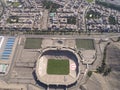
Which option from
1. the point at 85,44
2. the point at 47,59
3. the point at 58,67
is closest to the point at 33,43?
the point at 47,59

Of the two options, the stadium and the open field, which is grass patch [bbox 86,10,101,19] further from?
the stadium

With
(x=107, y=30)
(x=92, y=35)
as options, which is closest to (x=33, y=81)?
(x=92, y=35)

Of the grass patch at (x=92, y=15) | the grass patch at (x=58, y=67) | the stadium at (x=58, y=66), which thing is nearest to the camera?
the stadium at (x=58, y=66)

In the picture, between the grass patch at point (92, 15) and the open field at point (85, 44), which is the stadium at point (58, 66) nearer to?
the open field at point (85, 44)

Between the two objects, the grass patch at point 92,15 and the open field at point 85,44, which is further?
the grass patch at point 92,15

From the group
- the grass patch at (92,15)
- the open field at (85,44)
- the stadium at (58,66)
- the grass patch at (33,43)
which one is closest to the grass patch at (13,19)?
the grass patch at (33,43)

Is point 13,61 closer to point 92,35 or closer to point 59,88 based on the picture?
point 59,88

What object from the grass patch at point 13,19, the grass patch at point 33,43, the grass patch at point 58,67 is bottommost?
the grass patch at point 58,67
